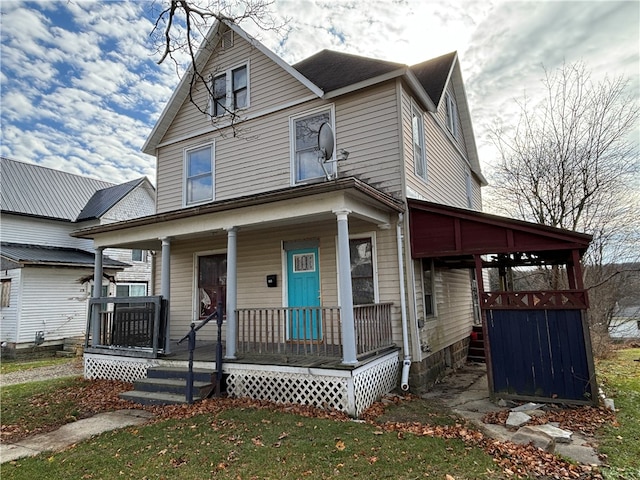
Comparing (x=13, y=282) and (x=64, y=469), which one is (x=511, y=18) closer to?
(x=64, y=469)

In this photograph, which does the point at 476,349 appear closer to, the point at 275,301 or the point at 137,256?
the point at 275,301

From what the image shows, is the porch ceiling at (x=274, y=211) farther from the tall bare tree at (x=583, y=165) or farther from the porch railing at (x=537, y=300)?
the tall bare tree at (x=583, y=165)

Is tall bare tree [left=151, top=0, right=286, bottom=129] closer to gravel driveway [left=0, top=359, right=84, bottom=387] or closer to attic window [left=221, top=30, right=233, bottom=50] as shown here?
attic window [left=221, top=30, right=233, bottom=50]

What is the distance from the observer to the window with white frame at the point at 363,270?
801 centimetres

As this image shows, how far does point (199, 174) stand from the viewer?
1077 centimetres

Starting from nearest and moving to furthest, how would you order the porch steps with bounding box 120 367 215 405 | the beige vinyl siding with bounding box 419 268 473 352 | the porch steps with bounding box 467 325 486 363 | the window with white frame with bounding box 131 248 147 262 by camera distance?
the porch steps with bounding box 120 367 215 405 < the beige vinyl siding with bounding box 419 268 473 352 < the porch steps with bounding box 467 325 486 363 < the window with white frame with bounding box 131 248 147 262

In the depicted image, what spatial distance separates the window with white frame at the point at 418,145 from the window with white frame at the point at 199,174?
17.9 ft

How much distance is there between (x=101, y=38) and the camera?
267 inches

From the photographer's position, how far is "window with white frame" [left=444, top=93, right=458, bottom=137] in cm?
1216

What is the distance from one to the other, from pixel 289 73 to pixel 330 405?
25.2 feet

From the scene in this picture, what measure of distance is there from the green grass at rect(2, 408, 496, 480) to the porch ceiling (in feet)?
11.2

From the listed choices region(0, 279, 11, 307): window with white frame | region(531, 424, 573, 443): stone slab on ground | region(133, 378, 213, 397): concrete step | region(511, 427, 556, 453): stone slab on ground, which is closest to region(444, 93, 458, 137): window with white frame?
region(531, 424, 573, 443): stone slab on ground

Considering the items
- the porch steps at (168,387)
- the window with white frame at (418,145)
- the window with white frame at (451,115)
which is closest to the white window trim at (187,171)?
the porch steps at (168,387)

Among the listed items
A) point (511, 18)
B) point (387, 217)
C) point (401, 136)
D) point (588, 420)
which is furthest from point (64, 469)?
point (511, 18)
